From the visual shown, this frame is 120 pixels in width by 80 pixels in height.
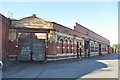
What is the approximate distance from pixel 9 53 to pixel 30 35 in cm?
390

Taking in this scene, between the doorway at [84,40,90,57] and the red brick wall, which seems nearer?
the red brick wall

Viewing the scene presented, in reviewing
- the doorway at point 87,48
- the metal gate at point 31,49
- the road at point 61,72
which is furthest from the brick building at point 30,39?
the doorway at point 87,48

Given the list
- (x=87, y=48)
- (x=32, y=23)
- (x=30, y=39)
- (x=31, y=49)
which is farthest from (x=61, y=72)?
(x=87, y=48)

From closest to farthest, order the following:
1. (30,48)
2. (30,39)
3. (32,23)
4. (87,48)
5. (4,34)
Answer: (4,34)
(30,48)
(30,39)
(32,23)
(87,48)

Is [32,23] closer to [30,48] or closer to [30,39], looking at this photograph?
[30,39]

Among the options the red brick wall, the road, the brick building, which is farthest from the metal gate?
the road

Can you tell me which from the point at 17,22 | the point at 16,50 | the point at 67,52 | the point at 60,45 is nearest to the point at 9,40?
the point at 16,50

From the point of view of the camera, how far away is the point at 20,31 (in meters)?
17.9

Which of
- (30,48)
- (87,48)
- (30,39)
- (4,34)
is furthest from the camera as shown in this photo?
(87,48)

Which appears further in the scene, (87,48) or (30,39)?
(87,48)

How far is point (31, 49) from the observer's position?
58.5 feet

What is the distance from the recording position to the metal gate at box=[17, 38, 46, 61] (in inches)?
690

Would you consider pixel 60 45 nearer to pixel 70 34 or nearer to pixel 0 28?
pixel 70 34

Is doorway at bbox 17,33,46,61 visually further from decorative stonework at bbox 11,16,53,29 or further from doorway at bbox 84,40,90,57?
doorway at bbox 84,40,90,57
